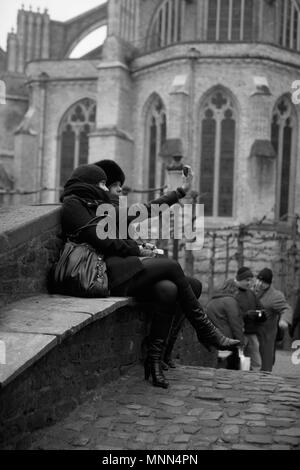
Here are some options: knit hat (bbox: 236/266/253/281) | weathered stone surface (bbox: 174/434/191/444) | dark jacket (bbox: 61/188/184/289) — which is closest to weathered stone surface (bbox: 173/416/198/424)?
weathered stone surface (bbox: 174/434/191/444)

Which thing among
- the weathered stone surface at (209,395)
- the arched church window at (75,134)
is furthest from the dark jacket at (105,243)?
the arched church window at (75,134)

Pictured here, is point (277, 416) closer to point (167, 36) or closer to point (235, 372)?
point (235, 372)

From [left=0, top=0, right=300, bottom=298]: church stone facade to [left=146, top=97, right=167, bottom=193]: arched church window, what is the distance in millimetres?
47

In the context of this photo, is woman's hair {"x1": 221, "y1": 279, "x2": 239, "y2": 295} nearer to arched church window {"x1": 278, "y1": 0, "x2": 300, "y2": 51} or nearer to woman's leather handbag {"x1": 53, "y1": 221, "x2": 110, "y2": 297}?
woman's leather handbag {"x1": 53, "y1": 221, "x2": 110, "y2": 297}

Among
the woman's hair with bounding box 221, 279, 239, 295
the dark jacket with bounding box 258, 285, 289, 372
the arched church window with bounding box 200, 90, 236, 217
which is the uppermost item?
the arched church window with bounding box 200, 90, 236, 217

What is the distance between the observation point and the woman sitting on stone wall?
5.18m

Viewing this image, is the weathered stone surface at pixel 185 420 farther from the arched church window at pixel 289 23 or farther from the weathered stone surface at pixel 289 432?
the arched church window at pixel 289 23

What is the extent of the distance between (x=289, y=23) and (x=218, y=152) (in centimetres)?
890

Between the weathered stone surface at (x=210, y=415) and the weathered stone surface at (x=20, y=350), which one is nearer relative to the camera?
the weathered stone surface at (x=20, y=350)

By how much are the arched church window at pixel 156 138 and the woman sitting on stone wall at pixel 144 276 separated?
73.6ft

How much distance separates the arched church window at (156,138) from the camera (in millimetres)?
27859

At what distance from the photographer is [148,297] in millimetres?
5328

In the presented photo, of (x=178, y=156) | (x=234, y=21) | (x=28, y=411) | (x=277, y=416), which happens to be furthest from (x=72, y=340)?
(x=234, y=21)

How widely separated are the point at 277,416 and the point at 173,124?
2220 centimetres
